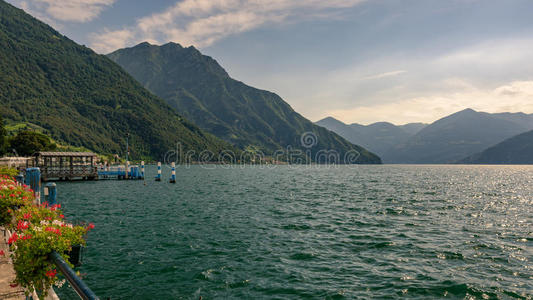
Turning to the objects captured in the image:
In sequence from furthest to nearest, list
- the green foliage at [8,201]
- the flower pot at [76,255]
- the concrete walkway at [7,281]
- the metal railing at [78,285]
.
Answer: the green foliage at [8,201] → the flower pot at [76,255] → the concrete walkway at [7,281] → the metal railing at [78,285]

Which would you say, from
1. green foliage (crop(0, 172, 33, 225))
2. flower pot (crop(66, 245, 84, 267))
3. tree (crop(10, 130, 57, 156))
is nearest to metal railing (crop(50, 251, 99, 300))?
flower pot (crop(66, 245, 84, 267))

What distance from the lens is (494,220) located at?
3081 cm

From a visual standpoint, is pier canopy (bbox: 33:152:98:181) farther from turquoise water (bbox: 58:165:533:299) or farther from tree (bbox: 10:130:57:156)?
turquoise water (bbox: 58:165:533:299)

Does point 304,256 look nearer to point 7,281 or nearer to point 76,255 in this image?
point 76,255

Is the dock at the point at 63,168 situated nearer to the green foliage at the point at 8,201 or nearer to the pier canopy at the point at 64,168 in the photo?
the pier canopy at the point at 64,168

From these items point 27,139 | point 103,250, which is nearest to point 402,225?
point 103,250

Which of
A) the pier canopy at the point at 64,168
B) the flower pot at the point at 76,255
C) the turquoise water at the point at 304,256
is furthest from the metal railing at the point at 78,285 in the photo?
the pier canopy at the point at 64,168

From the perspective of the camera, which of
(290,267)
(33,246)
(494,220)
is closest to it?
(33,246)

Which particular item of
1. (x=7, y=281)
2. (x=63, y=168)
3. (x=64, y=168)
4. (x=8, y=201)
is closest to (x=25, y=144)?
(x=64, y=168)

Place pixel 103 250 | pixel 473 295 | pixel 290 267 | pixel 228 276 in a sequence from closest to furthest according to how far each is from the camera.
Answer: pixel 473 295
pixel 228 276
pixel 290 267
pixel 103 250

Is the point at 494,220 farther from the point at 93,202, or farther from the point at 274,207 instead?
the point at 93,202

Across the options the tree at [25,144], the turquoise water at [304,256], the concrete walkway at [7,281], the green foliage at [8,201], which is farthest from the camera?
the tree at [25,144]

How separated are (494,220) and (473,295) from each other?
23.5 meters

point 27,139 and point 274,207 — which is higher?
point 27,139
